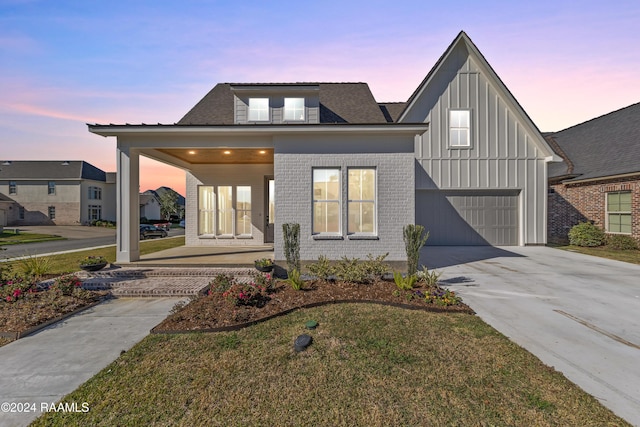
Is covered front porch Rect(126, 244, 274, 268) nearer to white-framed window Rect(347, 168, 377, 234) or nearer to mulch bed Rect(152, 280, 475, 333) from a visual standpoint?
mulch bed Rect(152, 280, 475, 333)

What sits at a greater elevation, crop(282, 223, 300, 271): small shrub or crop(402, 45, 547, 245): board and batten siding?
crop(402, 45, 547, 245): board and batten siding

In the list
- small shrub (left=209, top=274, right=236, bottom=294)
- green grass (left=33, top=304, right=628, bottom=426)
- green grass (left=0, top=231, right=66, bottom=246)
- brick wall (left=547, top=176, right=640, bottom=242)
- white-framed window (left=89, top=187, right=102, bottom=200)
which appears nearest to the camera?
green grass (left=33, top=304, right=628, bottom=426)

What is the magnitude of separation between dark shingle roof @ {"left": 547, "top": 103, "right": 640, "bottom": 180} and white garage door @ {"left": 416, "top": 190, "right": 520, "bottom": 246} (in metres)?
5.24

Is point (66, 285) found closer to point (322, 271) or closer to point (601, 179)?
point (322, 271)

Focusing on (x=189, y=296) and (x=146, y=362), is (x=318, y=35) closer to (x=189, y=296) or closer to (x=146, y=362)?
(x=189, y=296)

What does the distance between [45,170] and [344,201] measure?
5161 centimetres

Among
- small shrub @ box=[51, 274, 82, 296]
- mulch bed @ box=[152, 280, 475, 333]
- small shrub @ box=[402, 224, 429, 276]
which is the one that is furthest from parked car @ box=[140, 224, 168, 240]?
small shrub @ box=[402, 224, 429, 276]

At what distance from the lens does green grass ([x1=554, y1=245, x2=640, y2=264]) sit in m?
11.1

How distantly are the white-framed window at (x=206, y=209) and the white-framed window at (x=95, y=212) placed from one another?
124 feet

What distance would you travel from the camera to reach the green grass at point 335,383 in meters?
2.63

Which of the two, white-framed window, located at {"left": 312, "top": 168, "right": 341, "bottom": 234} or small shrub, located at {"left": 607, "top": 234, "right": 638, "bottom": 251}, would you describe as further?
small shrub, located at {"left": 607, "top": 234, "right": 638, "bottom": 251}

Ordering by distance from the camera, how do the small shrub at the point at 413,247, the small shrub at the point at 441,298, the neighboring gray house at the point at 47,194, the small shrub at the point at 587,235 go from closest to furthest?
the small shrub at the point at 441,298 → the small shrub at the point at 413,247 → the small shrub at the point at 587,235 → the neighboring gray house at the point at 47,194

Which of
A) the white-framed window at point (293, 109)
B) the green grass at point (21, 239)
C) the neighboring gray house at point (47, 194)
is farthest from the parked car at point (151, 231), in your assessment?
the neighboring gray house at point (47, 194)

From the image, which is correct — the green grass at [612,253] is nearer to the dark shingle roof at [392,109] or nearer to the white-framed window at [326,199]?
the dark shingle roof at [392,109]
